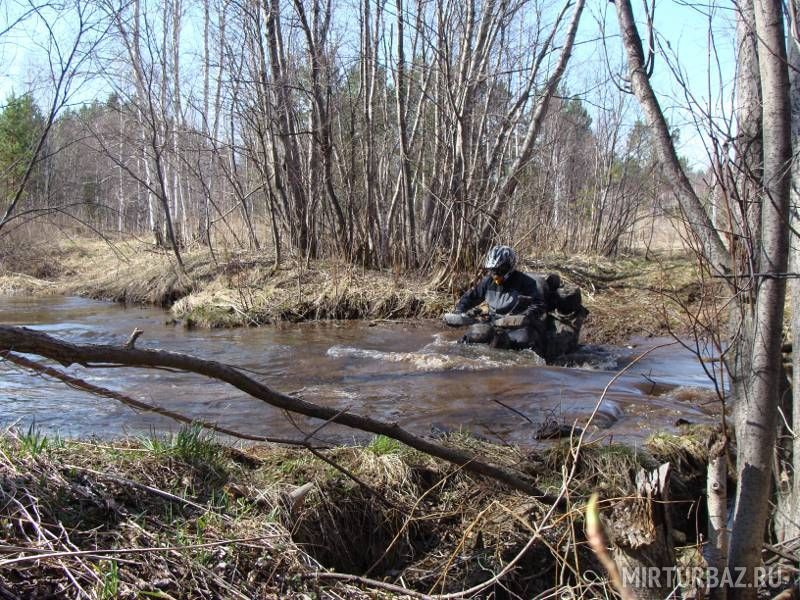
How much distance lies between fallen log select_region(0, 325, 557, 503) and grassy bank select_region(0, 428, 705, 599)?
0.22m

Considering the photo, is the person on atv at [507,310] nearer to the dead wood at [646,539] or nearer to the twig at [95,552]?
the dead wood at [646,539]

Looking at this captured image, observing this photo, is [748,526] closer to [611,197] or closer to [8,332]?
[8,332]

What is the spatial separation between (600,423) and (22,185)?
5.77 meters

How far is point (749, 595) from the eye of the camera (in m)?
2.93

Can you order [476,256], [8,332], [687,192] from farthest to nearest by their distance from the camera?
1. [476,256]
2. [687,192]
3. [8,332]

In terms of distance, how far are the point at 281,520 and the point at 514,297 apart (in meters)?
6.30

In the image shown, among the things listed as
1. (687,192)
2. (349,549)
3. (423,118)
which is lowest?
(349,549)

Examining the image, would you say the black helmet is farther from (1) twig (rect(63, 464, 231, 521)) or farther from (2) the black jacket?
(1) twig (rect(63, 464, 231, 521))

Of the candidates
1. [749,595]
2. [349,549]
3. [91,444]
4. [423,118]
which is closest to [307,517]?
[349,549]

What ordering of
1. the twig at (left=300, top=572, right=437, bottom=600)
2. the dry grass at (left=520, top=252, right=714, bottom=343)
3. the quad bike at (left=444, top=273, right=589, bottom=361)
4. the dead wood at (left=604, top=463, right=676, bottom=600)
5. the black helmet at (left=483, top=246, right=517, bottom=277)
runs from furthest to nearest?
1. the dry grass at (left=520, top=252, right=714, bottom=343)
2. the quad bike at (left=444, top=273, right=589, bottom=361)
3. the black helmet at (left=483, top=246, right=517, bottom=277)
4. the twig at (left=300, top=572, right=437, bottom=600)
5. the dead wood at (left=604, top=463, right=676, bottom=600)

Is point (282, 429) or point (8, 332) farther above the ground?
point (8, 332)

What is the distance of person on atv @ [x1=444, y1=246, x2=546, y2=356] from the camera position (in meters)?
9.11

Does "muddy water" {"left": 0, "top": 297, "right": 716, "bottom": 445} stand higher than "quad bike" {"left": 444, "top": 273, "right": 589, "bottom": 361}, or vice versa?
"quad bike" {"left": 444, "top": 273, "right": 589, "bottom": 361}

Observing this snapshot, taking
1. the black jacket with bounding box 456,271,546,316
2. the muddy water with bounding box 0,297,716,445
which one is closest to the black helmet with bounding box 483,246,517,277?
the black jacket with bounding box 456,271,546,316
